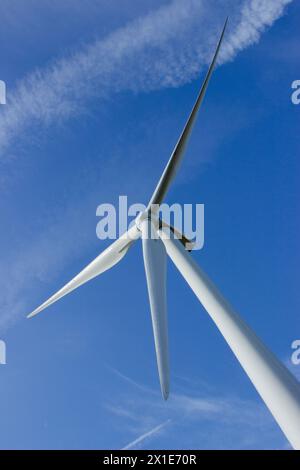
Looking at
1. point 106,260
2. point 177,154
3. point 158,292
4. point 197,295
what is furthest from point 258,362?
point 106,260

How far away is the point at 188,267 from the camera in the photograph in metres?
11.9

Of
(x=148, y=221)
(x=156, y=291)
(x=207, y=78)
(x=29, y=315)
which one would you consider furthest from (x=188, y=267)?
(x=29, y=315)

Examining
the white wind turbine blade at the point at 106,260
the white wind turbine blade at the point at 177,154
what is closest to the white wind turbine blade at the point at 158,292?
the white wind turbine blade at the point at 177,154

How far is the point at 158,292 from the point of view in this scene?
14.6 meters

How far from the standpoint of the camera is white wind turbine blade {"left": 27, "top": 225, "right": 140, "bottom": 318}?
58.9 feet

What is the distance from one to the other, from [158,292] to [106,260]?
14.7 ft

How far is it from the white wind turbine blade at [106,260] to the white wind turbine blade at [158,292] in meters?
1.74

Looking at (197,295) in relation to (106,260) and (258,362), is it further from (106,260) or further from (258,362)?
(106,260)

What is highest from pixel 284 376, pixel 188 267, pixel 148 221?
pixel 148 221

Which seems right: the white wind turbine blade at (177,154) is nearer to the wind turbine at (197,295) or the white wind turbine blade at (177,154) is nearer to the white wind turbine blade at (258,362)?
the wind turbine at (197,295)

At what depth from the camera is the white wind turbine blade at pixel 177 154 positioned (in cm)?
1680
